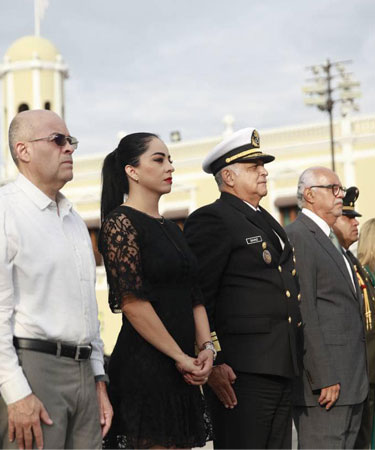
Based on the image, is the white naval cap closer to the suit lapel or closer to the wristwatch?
the suit lapel

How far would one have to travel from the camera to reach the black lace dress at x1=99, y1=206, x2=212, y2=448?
11.8 feet

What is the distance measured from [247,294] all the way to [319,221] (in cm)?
119

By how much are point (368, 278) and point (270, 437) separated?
6.98 ft

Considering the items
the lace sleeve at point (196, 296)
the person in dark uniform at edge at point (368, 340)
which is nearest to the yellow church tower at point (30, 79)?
the person in dark uniform at edge at point (368, 340)

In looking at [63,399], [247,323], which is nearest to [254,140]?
[247,323]

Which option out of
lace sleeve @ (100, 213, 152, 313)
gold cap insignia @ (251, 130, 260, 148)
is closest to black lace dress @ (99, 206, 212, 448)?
lace sleeve @ (100, 213, 152, 313)

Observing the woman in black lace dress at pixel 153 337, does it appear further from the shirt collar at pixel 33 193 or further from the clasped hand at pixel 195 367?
the shirt collar at pixel 33 193

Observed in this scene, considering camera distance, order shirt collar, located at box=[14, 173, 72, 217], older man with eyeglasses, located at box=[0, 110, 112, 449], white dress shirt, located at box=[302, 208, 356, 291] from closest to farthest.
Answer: older man with eyeglasses, located at box=[0, 110, 112, 449] < shirt collar, located at box=[14, 173, 72, 217] < white dress shirt, located at box=[302, 208, 356, 291]

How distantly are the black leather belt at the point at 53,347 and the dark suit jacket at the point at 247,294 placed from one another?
114cm

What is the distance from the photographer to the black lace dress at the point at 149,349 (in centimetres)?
360

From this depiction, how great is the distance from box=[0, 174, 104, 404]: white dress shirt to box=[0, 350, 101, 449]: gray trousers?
0.08m

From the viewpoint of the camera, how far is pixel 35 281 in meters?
Result: 3.18

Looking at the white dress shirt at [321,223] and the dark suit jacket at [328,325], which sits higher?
the white dress shirt at [321,223]

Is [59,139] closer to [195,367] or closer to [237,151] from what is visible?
[195,367]
